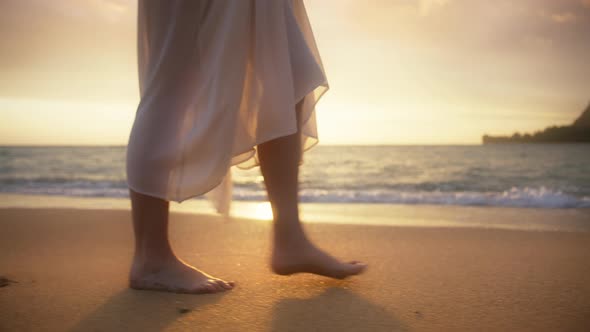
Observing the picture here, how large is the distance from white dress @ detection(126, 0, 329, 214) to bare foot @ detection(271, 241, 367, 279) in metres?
0.31

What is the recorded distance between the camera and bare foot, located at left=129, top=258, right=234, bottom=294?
4.43 feet

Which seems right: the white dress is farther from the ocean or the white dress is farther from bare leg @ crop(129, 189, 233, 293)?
the ocean

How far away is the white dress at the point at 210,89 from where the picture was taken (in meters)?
1.27

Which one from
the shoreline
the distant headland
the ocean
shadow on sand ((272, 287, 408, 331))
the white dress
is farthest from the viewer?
the distant headland

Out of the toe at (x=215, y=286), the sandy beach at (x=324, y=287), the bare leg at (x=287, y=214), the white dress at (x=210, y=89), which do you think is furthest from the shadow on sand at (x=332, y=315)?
the white dress at (x=210, y=89)

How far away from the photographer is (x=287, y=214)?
4.44 ft

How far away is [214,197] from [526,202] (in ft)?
16.3

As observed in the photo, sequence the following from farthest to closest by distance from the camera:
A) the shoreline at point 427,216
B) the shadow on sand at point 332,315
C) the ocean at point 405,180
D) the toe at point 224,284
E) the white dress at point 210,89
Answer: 1. the ocean at point 405,180
2. the shoreline at point 427,216
3. the toe at point 224,284
4. the white dress at point 210,89
5. the shadow on sand at point 332,315

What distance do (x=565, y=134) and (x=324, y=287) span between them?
2479 cm

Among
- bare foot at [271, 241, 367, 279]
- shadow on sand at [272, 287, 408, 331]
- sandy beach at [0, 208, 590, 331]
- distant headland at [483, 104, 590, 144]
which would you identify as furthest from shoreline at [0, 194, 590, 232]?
distant headland at [483, 104, 590, 144]

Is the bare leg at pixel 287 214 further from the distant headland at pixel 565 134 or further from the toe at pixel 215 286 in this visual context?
the distant headland at pixel 565 134

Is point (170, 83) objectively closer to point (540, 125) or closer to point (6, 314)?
point (6, 314)

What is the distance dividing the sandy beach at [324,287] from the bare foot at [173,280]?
3 centimetres

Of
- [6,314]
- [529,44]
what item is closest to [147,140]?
[6,314]
